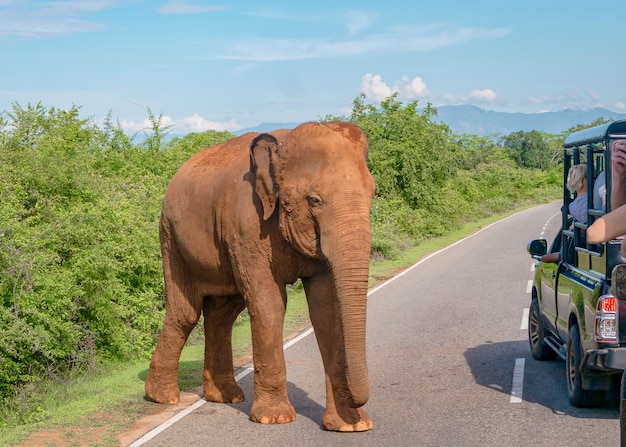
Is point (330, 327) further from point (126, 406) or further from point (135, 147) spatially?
point (135, 147)

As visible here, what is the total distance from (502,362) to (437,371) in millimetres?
986

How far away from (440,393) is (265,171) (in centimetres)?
317

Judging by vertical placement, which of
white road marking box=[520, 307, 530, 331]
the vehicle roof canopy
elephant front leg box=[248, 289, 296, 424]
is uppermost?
the vehicle roof canopy

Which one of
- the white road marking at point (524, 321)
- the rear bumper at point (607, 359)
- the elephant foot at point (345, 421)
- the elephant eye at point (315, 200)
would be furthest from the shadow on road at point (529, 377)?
the elephant eye at point (315, 200)

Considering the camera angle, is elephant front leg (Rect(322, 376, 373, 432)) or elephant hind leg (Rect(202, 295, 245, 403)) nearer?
elephant front leg (Rect(322, 376, 373, 432))

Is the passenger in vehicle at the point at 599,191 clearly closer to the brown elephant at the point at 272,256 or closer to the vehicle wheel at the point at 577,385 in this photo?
the vehicle wheel at the point at 577,385

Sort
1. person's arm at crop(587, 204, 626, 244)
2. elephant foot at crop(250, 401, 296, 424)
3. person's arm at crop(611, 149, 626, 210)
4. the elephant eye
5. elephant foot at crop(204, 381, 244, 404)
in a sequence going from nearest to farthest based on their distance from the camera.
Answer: person's arm at crop(587, 204, 626, 244)
person's arm at crop(611, 149, 626, 210)
the elephant eye
elephant foot at crop(250, 401, 296, 424)
elephant foot at crop(204, 381, 244, 404)

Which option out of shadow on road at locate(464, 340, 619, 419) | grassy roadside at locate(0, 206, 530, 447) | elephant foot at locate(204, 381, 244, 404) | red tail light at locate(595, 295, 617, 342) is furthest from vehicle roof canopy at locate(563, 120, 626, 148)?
grassy roadside at locate(0, 206, 530, 447)

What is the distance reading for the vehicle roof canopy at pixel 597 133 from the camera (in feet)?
26.5

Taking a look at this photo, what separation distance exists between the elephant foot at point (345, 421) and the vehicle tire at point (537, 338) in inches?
140

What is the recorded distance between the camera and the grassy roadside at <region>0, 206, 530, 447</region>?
8.03 metres

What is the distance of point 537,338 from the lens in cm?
1091

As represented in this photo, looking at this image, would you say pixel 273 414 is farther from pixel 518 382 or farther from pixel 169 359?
pixel 518 382

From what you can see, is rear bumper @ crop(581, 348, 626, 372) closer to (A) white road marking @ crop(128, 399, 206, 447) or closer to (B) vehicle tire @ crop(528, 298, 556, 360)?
(B) vehicle tire @ crop(528, 298, 556, 360)
